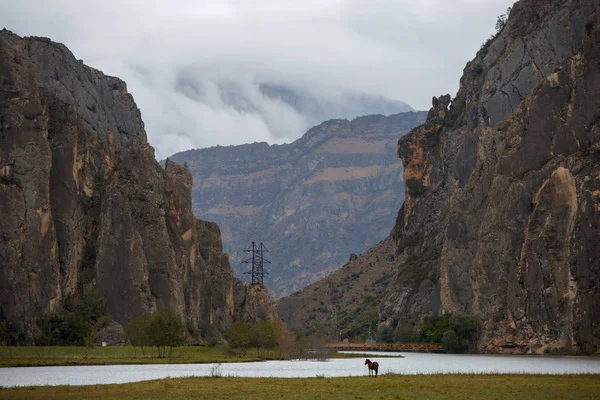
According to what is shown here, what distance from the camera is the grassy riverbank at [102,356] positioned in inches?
4503

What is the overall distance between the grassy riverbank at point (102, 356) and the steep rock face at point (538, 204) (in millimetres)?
44802

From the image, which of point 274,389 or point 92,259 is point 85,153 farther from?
point 274,389

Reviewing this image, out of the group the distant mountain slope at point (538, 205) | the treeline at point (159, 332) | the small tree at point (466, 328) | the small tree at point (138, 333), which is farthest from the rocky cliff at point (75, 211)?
the distant mountain slope at point (538, 205)

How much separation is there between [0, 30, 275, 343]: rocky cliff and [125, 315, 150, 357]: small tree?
11807mm

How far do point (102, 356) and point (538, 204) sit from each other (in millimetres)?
78644

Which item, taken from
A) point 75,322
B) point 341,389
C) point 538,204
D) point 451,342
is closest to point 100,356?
point 75,322

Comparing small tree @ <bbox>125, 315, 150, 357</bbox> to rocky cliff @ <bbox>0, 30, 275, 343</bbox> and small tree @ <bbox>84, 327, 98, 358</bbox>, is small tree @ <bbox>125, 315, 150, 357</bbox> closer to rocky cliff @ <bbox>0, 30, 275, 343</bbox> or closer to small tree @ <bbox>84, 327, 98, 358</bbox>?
small tree @ <bbox>84, 327, 98, 358</bbox>

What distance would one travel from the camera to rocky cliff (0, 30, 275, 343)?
5704 inches

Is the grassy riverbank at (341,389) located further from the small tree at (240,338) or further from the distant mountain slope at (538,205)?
the small tree at (240,338)

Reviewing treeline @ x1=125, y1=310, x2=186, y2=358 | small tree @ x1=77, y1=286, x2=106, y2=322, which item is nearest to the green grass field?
treeline @ x1=125, y1=310, x2=186, y2=358

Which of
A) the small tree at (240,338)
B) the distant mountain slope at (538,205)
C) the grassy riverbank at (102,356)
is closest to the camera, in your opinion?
the grassy riverbank at (102,356)

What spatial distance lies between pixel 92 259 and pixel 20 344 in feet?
99.3

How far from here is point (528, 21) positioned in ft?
651

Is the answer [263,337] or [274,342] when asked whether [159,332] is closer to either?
[263,337]
